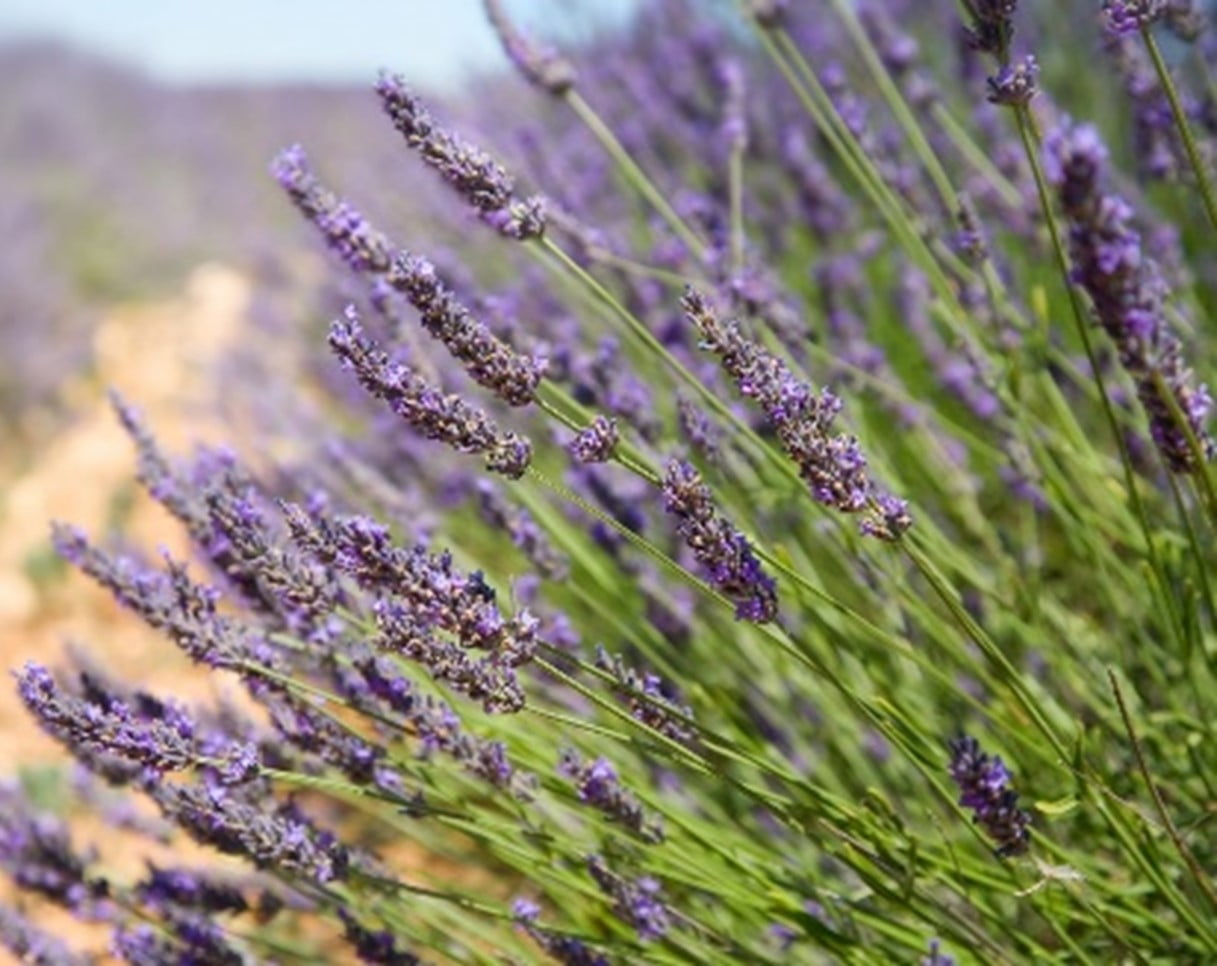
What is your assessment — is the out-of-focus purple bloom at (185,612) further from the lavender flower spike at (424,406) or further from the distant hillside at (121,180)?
the distant hillside at (121,180)

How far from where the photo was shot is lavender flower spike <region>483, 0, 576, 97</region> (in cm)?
189

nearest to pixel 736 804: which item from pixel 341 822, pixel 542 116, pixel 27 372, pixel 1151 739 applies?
pixel 1151 739

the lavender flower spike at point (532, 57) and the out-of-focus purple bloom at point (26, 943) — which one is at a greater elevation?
the lavender flower spike at point (532, 57)

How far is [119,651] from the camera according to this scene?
4.68 metres

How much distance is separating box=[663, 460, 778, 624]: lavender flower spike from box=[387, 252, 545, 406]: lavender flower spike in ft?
0.38

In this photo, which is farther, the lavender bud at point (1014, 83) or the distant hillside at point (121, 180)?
the distant hillside at point (121, 180)

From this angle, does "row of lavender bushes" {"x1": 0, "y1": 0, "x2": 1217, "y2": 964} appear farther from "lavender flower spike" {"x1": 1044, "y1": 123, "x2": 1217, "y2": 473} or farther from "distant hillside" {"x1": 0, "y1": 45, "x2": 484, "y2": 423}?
"distant hillside" {"x1": 0, "y1": 45, "x2": 484, "y2": 423}

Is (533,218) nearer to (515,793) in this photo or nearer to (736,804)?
(515,793)

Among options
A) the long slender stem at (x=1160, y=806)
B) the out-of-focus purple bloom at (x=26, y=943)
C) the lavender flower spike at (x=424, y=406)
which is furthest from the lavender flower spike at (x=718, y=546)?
the out-of-focus purple bloom at (x=26, y=943)

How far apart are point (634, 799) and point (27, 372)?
342 inches

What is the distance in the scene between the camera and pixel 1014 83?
1.08m

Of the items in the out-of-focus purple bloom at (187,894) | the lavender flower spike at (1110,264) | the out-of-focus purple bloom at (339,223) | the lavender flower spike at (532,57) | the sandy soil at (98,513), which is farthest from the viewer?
the sandy soil at (98,513)

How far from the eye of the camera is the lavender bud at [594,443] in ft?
3.56

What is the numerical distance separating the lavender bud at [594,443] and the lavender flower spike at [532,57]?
0.91 metres
